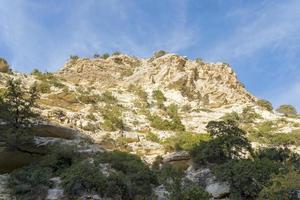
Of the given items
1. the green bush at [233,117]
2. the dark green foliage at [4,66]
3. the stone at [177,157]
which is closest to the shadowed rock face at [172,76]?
the green bush at [233,117]

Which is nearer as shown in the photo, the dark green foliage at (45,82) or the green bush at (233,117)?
the dark green foliage at (45,82)

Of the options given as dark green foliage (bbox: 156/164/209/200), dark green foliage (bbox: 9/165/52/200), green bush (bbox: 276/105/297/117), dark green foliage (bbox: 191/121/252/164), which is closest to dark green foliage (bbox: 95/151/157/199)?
dark green foliage (bbox: 156/164/209/200)

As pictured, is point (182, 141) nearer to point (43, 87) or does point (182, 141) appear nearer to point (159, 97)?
point (159, 97)

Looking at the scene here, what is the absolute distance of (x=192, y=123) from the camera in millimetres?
63344

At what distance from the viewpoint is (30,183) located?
29609 mm

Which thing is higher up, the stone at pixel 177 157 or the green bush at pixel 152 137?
the green bush at pixel 152 137

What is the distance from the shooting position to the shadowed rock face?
257 ft

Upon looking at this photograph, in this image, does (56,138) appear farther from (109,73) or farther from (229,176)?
(109,73)

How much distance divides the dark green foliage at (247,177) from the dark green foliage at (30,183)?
41.6 feet

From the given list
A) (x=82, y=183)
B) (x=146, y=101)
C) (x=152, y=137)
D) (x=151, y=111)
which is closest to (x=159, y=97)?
(x=146, y=101)

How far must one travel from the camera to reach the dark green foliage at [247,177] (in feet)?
100

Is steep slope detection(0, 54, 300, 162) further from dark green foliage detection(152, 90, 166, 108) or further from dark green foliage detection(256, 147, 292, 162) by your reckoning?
dark green foliage detection(256, 147, 292, 162)

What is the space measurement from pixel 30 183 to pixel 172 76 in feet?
172

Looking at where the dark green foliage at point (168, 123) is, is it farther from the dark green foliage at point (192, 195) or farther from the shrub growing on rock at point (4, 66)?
the dark green foliage at point (192, 195)
